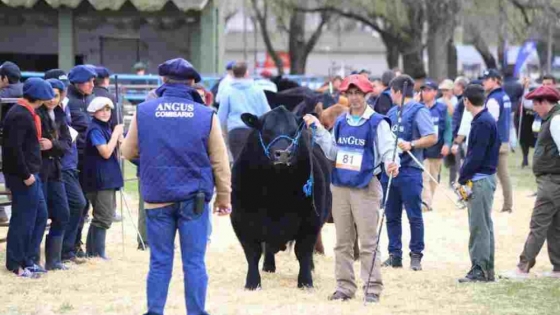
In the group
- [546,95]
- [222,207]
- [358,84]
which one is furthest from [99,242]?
[546,95]

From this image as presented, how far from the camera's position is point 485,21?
131 feet

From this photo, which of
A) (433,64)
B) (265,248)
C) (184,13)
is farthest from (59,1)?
(265,248)

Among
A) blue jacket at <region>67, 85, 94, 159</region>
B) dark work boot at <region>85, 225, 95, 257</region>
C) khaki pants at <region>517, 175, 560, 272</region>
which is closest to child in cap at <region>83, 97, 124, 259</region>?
dark work boot at <region>85, 225, 95, 257</region>

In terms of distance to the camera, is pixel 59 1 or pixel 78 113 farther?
pixel 59 1

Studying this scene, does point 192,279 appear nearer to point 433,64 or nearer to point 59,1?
point 59,1

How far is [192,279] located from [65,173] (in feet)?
12.2

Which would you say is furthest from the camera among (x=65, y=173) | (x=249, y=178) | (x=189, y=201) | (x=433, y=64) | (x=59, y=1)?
(x=433, y=64)

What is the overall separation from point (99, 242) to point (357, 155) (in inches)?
152

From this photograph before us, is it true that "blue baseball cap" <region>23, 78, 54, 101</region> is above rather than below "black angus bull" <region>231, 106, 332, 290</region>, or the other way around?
above

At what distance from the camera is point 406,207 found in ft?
39.8

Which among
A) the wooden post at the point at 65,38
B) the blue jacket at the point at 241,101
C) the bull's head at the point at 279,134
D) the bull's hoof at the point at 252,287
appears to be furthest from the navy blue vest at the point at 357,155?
the wooden post at the point at 65,38

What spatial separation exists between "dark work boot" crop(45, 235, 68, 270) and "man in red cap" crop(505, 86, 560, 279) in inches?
181

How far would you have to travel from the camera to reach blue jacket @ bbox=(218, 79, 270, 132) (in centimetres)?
1555

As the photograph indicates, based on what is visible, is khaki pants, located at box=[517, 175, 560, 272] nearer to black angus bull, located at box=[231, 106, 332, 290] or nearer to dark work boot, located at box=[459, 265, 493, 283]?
dark work boot, located at box=[459, 265, 493, 283]
